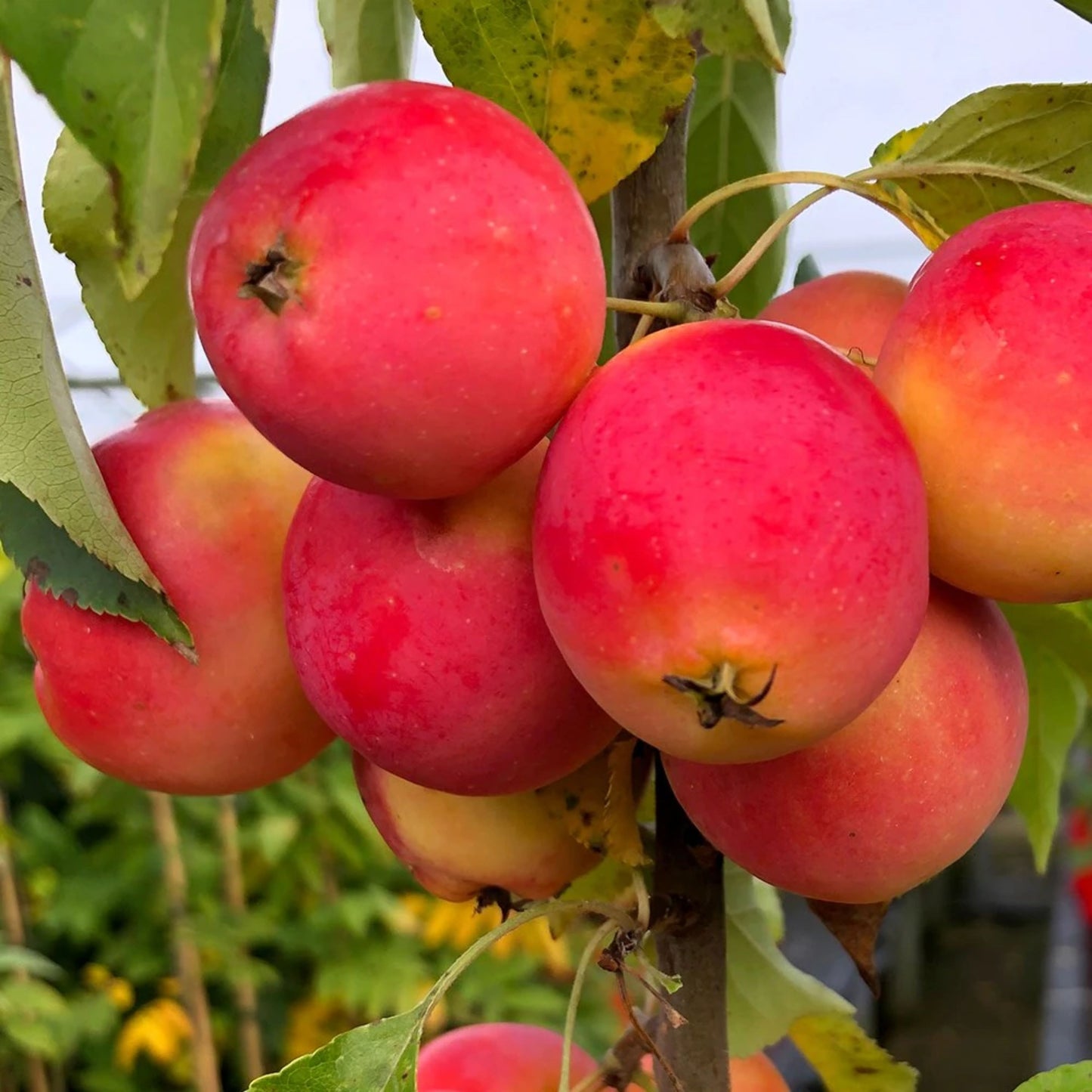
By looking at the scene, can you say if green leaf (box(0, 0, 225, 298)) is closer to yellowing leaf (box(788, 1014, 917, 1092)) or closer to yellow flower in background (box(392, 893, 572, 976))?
yellowing leaf (box(788, 1014, 917, 1092))

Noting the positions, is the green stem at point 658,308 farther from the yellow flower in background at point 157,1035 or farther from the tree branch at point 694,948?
the yellow flower in background at point 157,1035

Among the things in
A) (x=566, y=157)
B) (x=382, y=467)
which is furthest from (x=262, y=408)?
(x=566, y=157)

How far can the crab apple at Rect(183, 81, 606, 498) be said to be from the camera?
31 centimetres

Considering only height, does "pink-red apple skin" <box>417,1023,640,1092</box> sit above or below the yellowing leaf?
below

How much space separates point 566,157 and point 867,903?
0.27 m

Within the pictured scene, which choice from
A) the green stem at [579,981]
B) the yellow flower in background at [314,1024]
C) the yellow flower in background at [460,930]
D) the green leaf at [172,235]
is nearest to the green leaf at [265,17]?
the green leaf at [172,235]

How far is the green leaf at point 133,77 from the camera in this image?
1.02 feet

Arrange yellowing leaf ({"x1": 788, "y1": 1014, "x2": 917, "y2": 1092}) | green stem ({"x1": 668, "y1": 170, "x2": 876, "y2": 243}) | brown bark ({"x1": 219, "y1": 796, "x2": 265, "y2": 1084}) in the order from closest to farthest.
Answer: green stem ({"x1": 668, "y1": 170, "x2": 876, "y2": 243}), yellowing leaf ({"x1": 788, "y1": 1014, "x2": 917, "y2": 1092}), brown bark ({"x1": 219, "y1": 796, "x2": 265, "y2": 1084})

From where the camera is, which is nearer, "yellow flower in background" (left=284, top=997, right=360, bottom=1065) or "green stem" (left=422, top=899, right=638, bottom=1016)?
"green stem" (left=422, top=899, right=638, bottom=1016)

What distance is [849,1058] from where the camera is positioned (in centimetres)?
55

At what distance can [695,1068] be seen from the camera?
480 mm

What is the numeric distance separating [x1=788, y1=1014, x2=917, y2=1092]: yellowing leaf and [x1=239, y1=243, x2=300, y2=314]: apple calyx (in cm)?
39

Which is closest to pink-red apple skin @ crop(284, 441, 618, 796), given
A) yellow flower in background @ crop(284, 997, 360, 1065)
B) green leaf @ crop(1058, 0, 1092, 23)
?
green leaf @ crop(1058, 0, 1092, 23)

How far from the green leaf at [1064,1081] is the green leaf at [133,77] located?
0.37 meters
